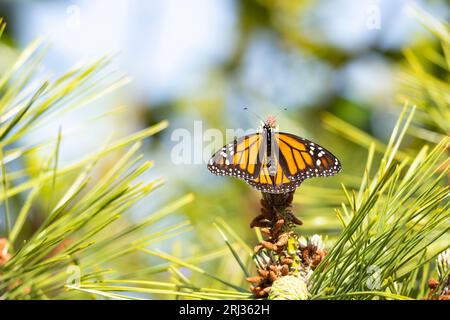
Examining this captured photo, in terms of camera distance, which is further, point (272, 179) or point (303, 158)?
point (303, 158)

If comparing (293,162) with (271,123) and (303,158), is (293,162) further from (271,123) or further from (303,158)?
(271,123)

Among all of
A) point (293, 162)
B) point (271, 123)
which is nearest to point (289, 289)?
point (271, 123)

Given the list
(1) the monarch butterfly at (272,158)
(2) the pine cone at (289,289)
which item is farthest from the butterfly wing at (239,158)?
(2) the pine cone at (289,289)

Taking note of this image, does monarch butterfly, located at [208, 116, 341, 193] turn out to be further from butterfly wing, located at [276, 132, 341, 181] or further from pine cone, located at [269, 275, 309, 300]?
pine cone, located at [269, 275, 309, 300]

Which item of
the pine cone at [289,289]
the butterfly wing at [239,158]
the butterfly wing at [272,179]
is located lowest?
the pine cone at [289,289]

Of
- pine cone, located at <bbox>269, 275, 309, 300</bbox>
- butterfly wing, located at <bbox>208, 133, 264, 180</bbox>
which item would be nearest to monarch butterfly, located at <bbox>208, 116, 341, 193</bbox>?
butterfly wing, located at <bbox>208, 133, 264, 180</bbox>

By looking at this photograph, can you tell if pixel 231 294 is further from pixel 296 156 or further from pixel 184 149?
pixel 184 149

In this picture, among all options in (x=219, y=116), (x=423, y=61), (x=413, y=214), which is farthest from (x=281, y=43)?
(x=413, y=214)

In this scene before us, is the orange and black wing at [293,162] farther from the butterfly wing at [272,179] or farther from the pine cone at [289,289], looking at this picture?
the pine cone at [289,289]

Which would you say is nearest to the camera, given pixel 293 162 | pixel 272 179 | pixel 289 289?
pixel 289 289
